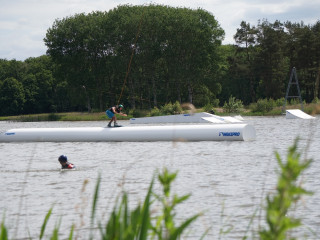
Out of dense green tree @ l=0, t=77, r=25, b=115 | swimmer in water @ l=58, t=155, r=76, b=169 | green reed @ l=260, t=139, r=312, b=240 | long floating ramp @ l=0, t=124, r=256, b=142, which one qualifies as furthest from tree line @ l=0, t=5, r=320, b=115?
green reed @ l=260, t=139, r=312, b=240

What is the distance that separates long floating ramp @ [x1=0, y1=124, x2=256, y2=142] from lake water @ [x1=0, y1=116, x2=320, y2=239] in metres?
0.49

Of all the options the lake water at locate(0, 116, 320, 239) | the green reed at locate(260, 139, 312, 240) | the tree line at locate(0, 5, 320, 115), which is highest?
the tree line at locate(0, 5, 320, 115)

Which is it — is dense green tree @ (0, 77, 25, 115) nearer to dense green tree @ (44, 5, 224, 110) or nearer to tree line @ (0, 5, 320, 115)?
tree line @ (0, 5, 320, 115)

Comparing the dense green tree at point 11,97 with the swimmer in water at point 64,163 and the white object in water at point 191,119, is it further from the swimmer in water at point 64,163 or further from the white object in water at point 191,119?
the swimmer in water at point 64,163

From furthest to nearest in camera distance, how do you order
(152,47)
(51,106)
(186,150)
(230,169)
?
(51,106) < (152,47) < (186,150) < (230,169)

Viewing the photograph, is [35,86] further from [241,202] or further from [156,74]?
[241,202]

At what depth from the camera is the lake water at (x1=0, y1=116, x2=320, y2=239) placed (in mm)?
7409

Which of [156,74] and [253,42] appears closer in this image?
[156,74]

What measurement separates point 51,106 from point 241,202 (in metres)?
93.9

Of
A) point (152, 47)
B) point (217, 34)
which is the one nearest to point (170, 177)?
point (152, 47)

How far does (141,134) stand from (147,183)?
1168cm

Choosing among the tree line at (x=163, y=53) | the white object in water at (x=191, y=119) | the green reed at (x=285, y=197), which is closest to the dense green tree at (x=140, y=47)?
the tree line at (x=163, y=53)

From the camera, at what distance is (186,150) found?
1936cm

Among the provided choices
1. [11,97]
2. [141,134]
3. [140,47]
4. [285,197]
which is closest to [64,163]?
[141,134]
